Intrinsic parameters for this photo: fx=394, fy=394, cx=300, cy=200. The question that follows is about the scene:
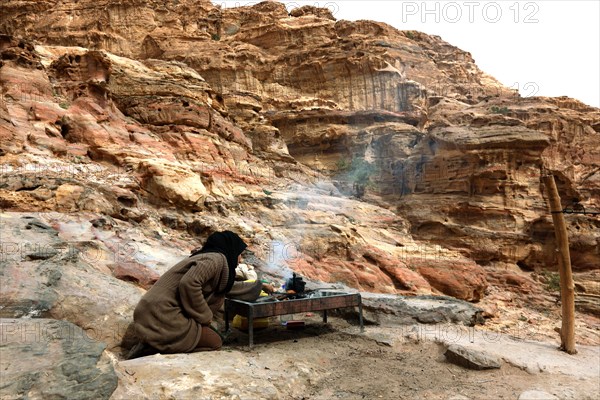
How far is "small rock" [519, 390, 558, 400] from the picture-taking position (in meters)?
4.14

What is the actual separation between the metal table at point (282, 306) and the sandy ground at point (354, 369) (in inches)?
15.2

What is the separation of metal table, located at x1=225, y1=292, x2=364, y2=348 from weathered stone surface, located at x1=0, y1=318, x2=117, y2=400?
1.94 m

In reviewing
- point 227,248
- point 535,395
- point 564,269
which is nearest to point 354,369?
point 535,395

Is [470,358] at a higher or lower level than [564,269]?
lower

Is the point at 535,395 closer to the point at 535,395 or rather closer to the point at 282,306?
the point at 535,395

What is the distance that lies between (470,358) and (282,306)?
2451 millimetres

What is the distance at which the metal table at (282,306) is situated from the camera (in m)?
4.75

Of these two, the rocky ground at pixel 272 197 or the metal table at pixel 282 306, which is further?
the metal table at pixel 282 306

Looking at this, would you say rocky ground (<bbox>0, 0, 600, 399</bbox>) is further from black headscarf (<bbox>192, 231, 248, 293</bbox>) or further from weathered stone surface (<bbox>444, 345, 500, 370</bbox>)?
black headscarf (<bbox>192, 231, 248, 293</bbox>)

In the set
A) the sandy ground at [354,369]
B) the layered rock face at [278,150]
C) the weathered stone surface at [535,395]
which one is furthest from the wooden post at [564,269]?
the layered rock face at [278,150]

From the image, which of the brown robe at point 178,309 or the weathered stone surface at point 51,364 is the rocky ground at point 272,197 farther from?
the brown robe at point 178,309

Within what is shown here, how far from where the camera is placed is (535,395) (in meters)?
4.22

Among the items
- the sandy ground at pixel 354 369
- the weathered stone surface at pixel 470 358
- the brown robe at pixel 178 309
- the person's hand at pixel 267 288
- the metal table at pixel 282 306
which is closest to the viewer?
the sandy ground at pixel 354 369

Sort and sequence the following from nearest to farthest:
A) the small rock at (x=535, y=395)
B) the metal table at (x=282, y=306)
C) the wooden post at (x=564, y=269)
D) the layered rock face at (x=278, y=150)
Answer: the small rock at (x=535, y=395) < the metal table at (x=282, y=306) < the wooden post at (x=564, y=269) < the layered rock face at (x=278, y=150)
